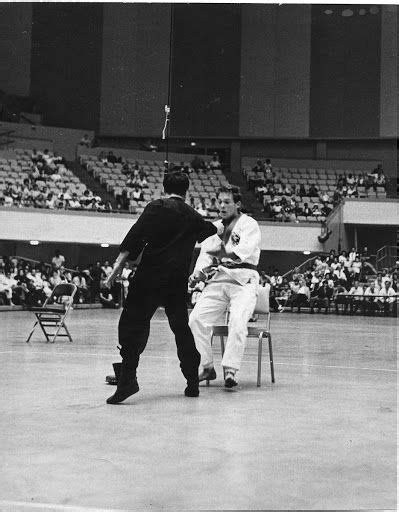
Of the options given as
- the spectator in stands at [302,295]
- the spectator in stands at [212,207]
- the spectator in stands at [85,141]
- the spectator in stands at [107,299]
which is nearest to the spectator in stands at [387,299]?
the spectator in stands at [302,295]

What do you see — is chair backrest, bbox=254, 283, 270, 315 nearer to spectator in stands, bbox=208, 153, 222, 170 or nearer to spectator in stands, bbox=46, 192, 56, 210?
spectator in stands, bbox=46, 192, 56, 210

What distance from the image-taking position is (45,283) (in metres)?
20.6

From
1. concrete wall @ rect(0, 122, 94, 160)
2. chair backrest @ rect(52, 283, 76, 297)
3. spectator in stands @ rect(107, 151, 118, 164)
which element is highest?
concrete wall @ rect(0, 122, 94, 160)

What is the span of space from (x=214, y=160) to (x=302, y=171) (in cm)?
383

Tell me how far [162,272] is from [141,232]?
1.08ft

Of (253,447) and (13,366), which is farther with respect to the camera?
(13,366)

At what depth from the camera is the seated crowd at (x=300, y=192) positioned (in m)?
28.6

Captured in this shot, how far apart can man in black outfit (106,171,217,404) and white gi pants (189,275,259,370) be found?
550mm

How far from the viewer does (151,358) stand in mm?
8461

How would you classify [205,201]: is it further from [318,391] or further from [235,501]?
[235,501]

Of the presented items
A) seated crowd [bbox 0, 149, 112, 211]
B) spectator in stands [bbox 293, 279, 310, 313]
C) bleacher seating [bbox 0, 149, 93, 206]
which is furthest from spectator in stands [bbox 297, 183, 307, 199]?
bleacher seating [bbox 0, 149, 93, 206]

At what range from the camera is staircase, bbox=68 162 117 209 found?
28.2 meters

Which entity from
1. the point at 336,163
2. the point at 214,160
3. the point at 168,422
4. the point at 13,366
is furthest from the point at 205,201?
the point at 168,422

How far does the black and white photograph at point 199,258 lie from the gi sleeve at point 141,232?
0.02 metres
